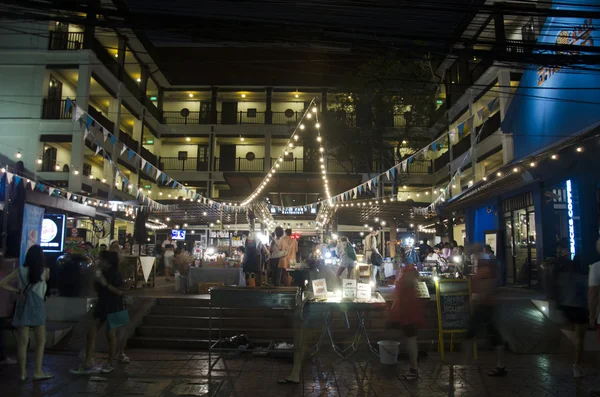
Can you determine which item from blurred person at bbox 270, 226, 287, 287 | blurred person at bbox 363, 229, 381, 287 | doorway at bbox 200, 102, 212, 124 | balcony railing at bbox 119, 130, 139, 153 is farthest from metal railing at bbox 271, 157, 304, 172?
blurred person at bbox 270, 226, 287, 287

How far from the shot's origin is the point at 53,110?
816 inches

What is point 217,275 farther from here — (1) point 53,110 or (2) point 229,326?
(1) point 53,110

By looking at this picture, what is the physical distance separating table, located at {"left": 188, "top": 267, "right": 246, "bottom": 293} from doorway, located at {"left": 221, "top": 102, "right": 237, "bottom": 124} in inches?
885

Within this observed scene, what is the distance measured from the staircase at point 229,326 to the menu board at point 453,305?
2.73 feet

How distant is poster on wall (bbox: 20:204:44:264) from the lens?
10409mm

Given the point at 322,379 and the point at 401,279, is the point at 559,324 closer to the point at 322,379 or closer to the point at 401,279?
the point at 401,279

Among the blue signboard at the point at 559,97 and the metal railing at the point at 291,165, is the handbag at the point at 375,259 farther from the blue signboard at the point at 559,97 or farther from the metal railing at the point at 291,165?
the metal railing at the point at 291,165

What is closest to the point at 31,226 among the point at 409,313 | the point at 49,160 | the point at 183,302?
the point at 183,302

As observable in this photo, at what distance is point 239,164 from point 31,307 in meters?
27.3

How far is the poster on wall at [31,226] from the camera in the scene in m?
10.4

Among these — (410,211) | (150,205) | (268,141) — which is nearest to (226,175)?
(150,205)

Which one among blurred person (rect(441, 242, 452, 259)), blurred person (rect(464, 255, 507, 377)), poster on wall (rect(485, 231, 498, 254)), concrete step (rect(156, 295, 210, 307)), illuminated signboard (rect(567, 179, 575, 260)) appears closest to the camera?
blurred person (rect(464, 255, 507, 377))

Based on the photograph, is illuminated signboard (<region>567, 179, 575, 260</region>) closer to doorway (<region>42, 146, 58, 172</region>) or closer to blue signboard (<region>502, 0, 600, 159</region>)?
blue signboard (<region>502, 0, 600, 159</region>)

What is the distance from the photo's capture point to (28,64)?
20.2m
